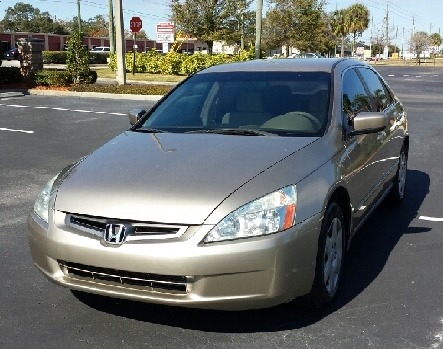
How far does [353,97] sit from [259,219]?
6.89 feet

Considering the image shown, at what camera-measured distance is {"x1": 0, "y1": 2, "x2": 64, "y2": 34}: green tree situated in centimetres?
11056

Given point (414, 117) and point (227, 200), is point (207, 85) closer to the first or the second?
point (227, 200)

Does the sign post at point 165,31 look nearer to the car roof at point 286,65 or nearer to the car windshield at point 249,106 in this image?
the car roof at point 286,65

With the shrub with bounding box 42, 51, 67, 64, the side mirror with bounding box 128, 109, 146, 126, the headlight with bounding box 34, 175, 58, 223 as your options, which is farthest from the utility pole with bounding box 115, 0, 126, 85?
the shrub with bounding box 42, 51, 67, 64

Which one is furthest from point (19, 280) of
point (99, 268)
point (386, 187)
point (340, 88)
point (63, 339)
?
point (386, 187)

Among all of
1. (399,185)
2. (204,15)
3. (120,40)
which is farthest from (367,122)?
(204,15)

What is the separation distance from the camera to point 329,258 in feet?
12.0

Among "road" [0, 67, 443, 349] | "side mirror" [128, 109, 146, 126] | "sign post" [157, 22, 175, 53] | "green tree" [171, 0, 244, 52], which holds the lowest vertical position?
"road" [0, 67, 443, 349]

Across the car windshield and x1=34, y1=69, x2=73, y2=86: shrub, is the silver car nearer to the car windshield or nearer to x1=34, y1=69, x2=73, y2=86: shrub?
the car windshield

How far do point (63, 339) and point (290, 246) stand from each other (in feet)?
4.83

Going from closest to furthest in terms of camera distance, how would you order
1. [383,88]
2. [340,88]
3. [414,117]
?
[340,88] < [383,88] < [414,117]

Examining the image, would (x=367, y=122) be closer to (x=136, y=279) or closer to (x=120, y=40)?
(x=136, y=279)

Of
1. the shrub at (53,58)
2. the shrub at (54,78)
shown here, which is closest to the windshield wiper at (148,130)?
the shrub at (54,78)

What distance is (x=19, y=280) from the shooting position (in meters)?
4.20
